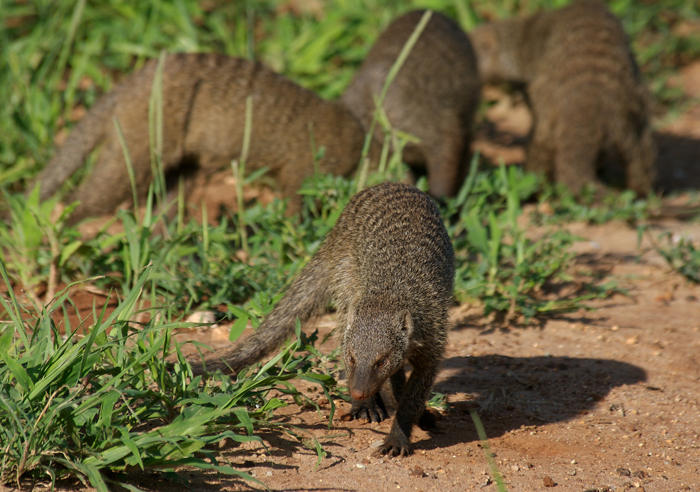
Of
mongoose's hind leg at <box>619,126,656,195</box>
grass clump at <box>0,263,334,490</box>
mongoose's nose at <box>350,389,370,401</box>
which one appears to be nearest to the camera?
grass clump at <box>0,263,334,490</box>

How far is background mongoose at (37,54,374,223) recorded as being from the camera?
163 inches

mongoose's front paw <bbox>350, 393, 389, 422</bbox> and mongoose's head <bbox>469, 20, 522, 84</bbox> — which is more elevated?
mongoose's head <bbox>469, 20, 522, 84</bbox>

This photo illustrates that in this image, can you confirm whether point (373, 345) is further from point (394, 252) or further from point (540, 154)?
point (540, 154)

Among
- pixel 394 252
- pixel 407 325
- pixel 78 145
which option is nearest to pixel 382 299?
pixel 407 325

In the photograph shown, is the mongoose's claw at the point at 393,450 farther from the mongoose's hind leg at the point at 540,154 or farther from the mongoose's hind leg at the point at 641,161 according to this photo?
the mongoose's hind leg at the point at 641,161

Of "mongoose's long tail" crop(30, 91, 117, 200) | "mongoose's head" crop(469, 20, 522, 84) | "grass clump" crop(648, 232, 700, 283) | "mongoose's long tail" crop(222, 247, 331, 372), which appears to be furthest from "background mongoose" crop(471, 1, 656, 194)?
"mongoose's long tail" crop(30, 91, 117, 200)

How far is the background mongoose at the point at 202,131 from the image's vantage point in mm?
4141

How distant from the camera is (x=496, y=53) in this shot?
5965 mm

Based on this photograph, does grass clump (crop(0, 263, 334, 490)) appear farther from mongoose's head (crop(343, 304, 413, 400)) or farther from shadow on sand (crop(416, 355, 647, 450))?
shadow on sand (crop(416, 355, 647, 450))

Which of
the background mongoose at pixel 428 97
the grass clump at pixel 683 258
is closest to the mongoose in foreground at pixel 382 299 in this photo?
the grass clump at pixel 683 258

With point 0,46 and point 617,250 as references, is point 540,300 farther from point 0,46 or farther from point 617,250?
point 0,46

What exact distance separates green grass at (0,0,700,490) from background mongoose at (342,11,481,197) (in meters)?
0.54

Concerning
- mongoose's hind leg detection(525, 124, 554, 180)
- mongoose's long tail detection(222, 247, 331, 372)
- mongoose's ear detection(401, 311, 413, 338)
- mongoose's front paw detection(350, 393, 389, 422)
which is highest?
mongoose's hind leg detection(525, 124, 554, 180)

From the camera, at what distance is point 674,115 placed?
20.1ft
